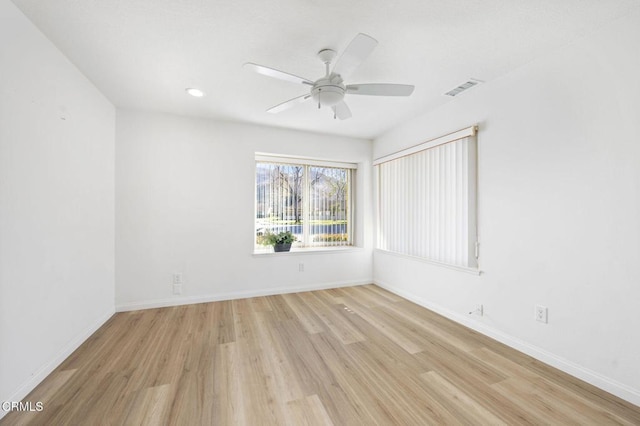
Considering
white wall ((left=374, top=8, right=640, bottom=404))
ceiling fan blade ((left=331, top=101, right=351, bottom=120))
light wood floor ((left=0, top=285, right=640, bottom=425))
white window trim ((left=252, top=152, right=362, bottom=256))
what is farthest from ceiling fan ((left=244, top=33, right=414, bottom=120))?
light wood floor ((left=0, top=285, right=640, bottom=425))

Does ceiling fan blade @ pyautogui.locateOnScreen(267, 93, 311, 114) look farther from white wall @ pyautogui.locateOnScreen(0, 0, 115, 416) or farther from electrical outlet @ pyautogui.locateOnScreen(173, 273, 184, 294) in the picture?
electrical outlet @ pyautogui.locateOnScreen(173, 273, 184, 294)

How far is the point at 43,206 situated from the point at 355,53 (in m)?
2.32

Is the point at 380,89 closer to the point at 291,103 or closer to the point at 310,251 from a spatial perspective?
the point at 291,103

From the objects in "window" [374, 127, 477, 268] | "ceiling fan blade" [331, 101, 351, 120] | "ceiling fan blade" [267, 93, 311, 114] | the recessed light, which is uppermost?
the recessed light

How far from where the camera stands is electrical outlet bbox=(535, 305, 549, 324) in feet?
6.61

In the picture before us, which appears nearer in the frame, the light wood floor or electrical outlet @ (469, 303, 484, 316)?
the light wood floor

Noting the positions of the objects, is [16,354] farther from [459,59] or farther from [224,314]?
[459,59]

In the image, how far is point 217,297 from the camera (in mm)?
3373

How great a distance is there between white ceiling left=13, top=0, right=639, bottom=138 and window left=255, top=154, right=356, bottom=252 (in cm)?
154

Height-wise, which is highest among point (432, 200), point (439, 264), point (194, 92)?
point (194, 92)

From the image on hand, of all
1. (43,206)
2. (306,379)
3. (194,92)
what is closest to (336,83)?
(194,92)

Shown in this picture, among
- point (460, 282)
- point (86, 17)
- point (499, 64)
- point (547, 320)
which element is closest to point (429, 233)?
point (460, 282)

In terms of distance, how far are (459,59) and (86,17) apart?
261 centimetres

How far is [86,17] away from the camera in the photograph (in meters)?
1.62
